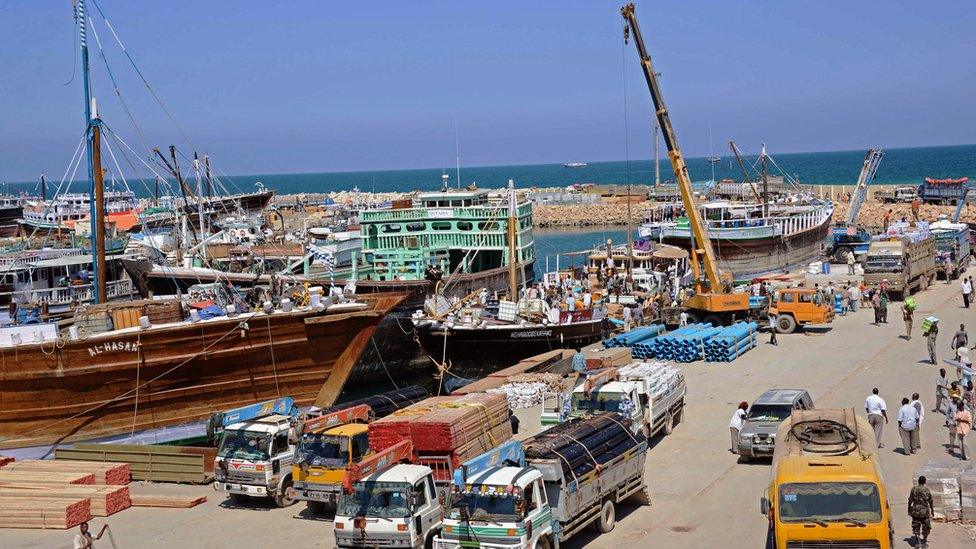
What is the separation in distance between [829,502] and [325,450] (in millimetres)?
8640

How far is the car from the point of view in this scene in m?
20.0

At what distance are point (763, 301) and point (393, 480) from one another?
25.5 metres

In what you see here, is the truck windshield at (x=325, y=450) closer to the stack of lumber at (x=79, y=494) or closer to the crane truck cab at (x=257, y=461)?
the crane truck cab at (x=257, y=461)

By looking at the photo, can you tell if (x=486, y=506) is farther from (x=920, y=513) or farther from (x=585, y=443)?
(x=920, y=513)

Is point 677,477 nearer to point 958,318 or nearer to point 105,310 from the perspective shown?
point 105,310

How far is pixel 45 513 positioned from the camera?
1895 centimetres

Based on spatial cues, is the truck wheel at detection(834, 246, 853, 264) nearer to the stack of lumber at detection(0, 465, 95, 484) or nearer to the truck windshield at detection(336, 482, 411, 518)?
the stack of lumber at detection(0, 465, 95, 484)

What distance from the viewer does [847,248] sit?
62969 millimetres

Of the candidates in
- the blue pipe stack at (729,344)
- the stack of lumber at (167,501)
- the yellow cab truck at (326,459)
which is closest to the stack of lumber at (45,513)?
the stack of lumber at (167,501)

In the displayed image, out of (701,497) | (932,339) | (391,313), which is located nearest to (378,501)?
(701,497)

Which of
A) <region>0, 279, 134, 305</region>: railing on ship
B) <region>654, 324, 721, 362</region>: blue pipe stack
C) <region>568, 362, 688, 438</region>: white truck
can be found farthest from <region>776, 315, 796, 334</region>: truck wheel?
<region>0, 279, 134, 305</region>: railing on ship

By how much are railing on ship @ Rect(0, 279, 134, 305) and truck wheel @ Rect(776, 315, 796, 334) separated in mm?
24345

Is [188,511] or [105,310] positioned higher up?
[105,310]

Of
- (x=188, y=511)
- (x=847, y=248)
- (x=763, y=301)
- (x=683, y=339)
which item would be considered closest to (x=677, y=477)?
(x=188, y=511)
